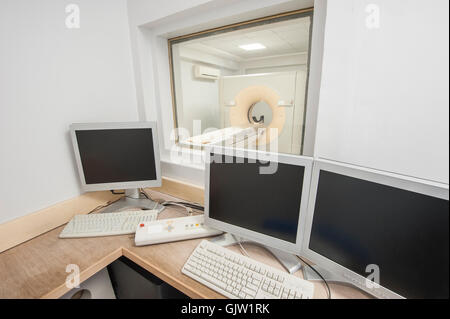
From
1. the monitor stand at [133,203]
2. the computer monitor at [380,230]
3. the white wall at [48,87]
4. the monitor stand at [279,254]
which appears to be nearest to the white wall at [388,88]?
the computer monitor at [380,230]

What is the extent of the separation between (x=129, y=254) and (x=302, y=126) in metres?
1.00

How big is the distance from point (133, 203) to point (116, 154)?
342 millimetres

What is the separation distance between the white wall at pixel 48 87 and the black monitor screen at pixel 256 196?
84 cm

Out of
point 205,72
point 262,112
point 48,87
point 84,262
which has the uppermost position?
point 205,72

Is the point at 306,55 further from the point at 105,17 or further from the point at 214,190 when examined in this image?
the point at 105,17

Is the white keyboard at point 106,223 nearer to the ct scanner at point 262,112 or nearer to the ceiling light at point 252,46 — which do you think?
the ct scanner at point 262,112

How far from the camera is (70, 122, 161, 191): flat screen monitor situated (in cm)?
109

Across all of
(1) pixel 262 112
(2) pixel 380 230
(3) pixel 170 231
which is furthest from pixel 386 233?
(1) pixel 262 112

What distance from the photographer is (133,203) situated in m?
1.30

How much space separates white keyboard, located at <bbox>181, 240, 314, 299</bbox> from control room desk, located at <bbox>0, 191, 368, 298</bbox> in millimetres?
36

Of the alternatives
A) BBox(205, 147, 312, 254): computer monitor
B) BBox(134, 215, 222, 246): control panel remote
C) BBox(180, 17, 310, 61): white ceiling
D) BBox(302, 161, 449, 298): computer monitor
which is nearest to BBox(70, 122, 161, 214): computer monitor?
BBox(134, 215, 222, 246): control panel remote

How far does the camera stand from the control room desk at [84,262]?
0.72 m

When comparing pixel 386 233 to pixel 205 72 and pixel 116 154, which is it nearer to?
pixel 116 154
